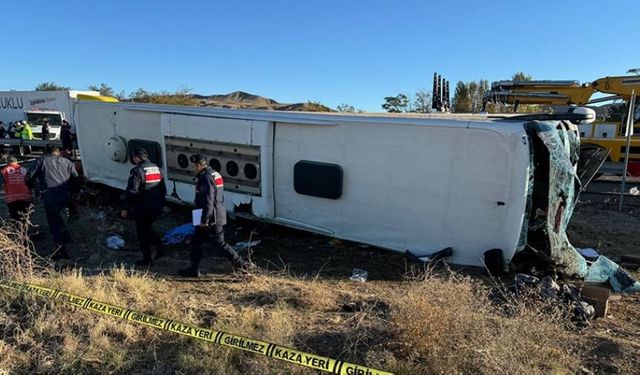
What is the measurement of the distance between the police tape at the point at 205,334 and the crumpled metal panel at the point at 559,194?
3845 mm

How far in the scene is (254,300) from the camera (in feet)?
16.4

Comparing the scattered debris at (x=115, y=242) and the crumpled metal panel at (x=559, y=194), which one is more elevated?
the crumpled metal panel at (x=559, y=194)

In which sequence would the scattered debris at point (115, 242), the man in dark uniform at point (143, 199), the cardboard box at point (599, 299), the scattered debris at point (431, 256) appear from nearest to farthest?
the cardboard box at point (599, 299), the scattered debris at point (431, 256), the man in dark uniform at point (143, 199), the scattered debris at point (115, 242)

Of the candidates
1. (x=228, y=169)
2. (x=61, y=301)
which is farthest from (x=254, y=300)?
(x=228, y=169)

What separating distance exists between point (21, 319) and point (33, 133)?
73.0 ft

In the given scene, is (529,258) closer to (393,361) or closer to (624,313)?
(624,313)

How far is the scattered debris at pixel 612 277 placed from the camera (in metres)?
5.86

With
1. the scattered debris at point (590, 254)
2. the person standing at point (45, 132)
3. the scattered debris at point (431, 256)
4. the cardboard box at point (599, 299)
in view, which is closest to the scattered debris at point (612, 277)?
the scattered debris at point (590, 254)

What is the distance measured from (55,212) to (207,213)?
258 cm

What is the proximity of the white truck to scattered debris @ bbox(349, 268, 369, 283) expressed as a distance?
1963 cm

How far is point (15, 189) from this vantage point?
7711 mm

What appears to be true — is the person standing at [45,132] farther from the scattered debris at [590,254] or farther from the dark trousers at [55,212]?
the scattered debris at [590,254]

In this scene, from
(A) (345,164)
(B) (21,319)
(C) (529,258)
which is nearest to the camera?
(B) (21,319)

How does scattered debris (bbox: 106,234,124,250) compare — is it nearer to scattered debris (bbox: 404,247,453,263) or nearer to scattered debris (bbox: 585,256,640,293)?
scattered debris (bbox: 404,247,453,263)
